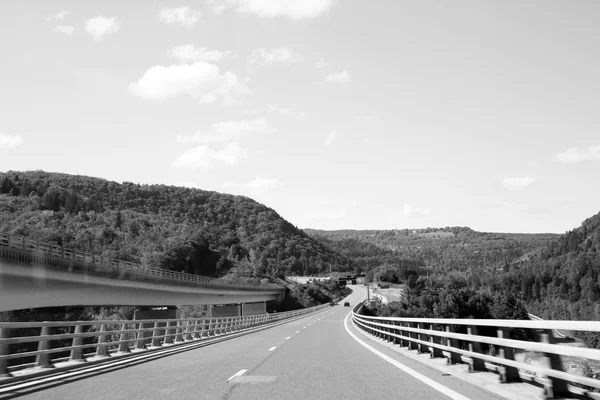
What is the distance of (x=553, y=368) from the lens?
7801mm

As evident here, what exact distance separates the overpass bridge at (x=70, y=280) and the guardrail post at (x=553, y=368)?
3084 centimetres

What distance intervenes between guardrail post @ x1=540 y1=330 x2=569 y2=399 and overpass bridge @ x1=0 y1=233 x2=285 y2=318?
3084 centimetres

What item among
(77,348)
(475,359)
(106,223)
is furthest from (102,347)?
(106,223)

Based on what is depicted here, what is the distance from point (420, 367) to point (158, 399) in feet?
21.8

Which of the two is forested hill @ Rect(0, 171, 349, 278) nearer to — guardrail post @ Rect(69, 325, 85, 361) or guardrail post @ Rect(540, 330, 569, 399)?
guardrail post @ Rect(69, 325, 85, 361)

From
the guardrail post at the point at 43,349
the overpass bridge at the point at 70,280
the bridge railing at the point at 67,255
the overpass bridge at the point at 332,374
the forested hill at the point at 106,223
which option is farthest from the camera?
the forested hill at the point at 106,223

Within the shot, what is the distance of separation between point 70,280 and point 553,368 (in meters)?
37.5

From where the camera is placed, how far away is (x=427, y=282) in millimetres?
126750

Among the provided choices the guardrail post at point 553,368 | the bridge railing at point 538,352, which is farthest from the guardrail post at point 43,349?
the guardrail post at point 553,368

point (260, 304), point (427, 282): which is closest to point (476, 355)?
point (260, 304)

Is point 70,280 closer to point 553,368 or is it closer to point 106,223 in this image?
point 553,368

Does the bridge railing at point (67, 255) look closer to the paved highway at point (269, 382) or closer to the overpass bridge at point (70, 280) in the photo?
the overpass bridge at point (70, 280)

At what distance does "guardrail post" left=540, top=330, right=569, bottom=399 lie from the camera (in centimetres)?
773

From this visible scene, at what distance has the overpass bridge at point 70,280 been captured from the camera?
33.7 metres
